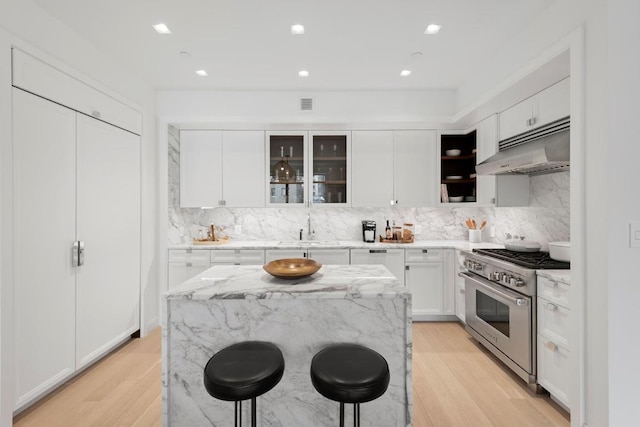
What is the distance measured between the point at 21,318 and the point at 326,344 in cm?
205

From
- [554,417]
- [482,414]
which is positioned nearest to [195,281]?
[482,414]

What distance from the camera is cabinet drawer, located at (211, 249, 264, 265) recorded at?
3.89m

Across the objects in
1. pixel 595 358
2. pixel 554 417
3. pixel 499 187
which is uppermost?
pixel 499 187

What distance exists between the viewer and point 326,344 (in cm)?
185

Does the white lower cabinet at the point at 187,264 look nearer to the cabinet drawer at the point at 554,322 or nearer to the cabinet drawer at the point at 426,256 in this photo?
the cabinet drawer at the point at 426,256

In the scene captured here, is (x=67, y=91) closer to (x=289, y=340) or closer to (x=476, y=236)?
(x=289, y=340)

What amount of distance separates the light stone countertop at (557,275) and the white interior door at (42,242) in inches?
141

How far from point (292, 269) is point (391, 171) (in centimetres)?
262

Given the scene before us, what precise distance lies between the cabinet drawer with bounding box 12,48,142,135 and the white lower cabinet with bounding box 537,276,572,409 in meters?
3.85

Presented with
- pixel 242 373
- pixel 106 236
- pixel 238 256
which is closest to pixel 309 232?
pixel 238 256

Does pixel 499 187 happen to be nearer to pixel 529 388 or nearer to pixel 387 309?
pixel 529 388

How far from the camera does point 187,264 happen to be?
3896 mm

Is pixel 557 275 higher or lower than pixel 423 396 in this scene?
higher

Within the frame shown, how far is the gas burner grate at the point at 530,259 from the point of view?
7.96 feet
